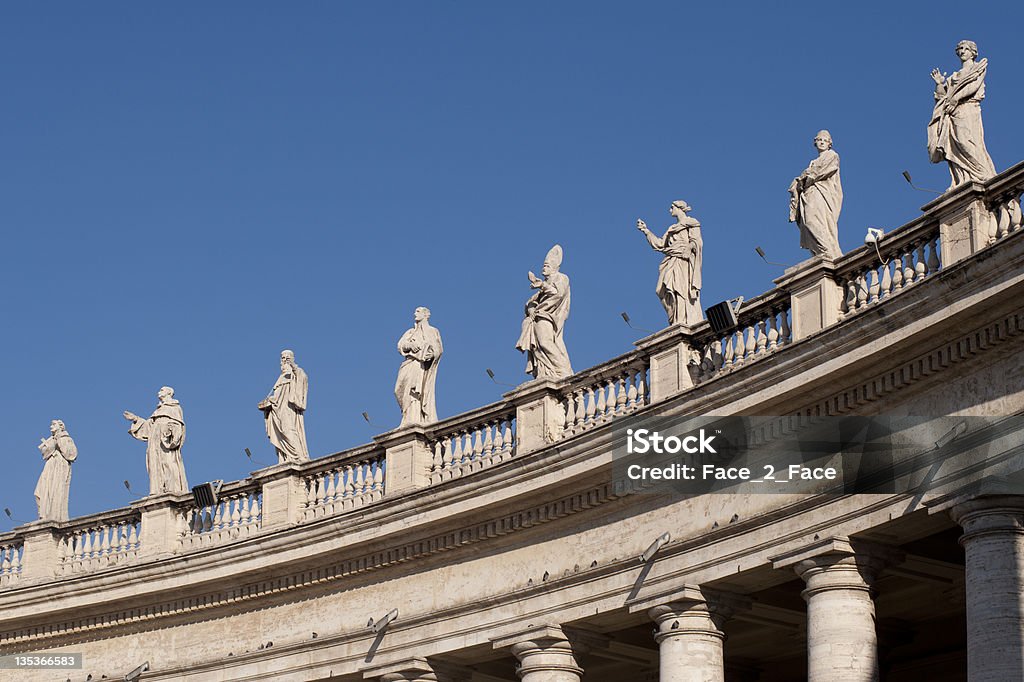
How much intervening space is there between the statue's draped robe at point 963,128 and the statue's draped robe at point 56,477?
2825 cm

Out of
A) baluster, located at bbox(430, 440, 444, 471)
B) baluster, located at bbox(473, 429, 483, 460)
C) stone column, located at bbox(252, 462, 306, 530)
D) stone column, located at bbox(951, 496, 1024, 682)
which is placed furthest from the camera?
stone column, located at bbox(252, 462, 306, 530)

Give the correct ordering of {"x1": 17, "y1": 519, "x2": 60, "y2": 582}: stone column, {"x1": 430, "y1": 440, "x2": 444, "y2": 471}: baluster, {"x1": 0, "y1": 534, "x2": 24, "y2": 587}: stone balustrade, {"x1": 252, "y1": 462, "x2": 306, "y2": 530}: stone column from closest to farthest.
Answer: {"x1": 430, "y1": 440, "x2": 444, "y2": 471}: baluster, {"x1": 252, "y1": 462, "x2": 306, "y2": 530}: stone column, {"x1": 17, "y1": 519, "x2": 60, "y2": 582}: stone column, {"x1": 0, "y1": 534, "x2": 24, "y2": 587}: stone balustrade

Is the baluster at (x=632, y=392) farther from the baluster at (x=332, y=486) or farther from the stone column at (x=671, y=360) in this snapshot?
the baluster at (x=332, y=486)

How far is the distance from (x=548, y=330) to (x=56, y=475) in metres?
17.7

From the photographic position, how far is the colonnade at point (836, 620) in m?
33.3

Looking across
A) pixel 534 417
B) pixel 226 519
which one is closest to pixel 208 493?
pixel 226 519

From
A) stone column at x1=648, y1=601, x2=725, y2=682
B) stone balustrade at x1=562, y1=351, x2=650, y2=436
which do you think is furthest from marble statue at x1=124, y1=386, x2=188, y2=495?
stone column at x1=648, y1=601, x2=725, y2=682

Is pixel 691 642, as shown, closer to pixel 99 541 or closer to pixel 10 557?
pixel 99 541

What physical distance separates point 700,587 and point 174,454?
18617mm

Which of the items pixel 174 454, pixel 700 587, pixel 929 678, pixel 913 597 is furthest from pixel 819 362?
pixel 174 454

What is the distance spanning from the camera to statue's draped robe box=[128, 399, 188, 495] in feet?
174

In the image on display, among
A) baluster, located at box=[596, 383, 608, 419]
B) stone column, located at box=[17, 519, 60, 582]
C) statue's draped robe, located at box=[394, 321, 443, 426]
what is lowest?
stone column, located at box=[17, 519, 60, 582]

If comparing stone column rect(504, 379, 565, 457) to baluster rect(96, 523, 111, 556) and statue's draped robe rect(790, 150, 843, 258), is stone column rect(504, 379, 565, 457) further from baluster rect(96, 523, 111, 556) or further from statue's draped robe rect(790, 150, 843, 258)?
baluster rect(96, 523, 111, 556)

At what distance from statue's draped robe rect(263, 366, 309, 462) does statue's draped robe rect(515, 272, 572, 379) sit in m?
7.68
